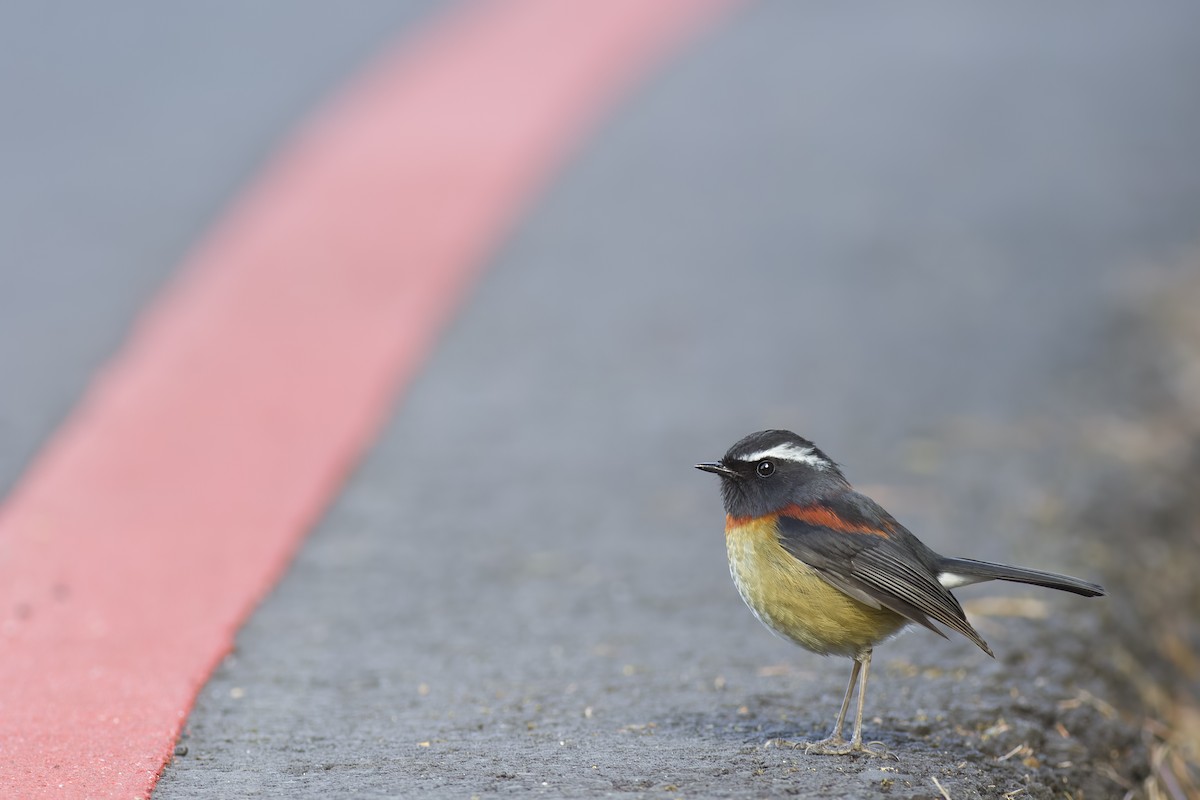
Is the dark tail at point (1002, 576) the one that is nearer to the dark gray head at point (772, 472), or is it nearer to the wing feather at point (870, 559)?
the wing feather at point (870, 559)

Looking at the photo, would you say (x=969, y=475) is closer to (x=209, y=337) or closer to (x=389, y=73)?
(x=209, y=337)

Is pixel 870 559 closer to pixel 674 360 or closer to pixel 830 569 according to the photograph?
pixel 830 569

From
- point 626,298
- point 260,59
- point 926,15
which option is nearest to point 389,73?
point 260,59

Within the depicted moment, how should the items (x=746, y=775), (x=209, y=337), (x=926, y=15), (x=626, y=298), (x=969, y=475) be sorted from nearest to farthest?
(x=746, y=775) < (x=969, y=475) < (x=209, y=337) < (x=626, y=298) < (x=926, y=15)

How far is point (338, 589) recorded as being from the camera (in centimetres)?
639

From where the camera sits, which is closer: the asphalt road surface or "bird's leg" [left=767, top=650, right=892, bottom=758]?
"bird's leg" [left=767, top=650, right=892, bottom=758]

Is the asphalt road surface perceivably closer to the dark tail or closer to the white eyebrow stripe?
the dark tail

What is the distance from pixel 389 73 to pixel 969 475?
633cm

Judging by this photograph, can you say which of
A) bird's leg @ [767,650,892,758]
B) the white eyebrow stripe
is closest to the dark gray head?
the white eyebrow stripe

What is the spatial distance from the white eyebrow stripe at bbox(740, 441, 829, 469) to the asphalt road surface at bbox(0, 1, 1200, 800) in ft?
2.76

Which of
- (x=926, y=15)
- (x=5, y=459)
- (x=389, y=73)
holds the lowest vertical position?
(x=5, y=459)

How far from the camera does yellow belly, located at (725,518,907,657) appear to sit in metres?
4.83

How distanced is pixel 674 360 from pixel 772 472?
3950 mm

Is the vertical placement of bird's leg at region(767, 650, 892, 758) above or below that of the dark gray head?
below
